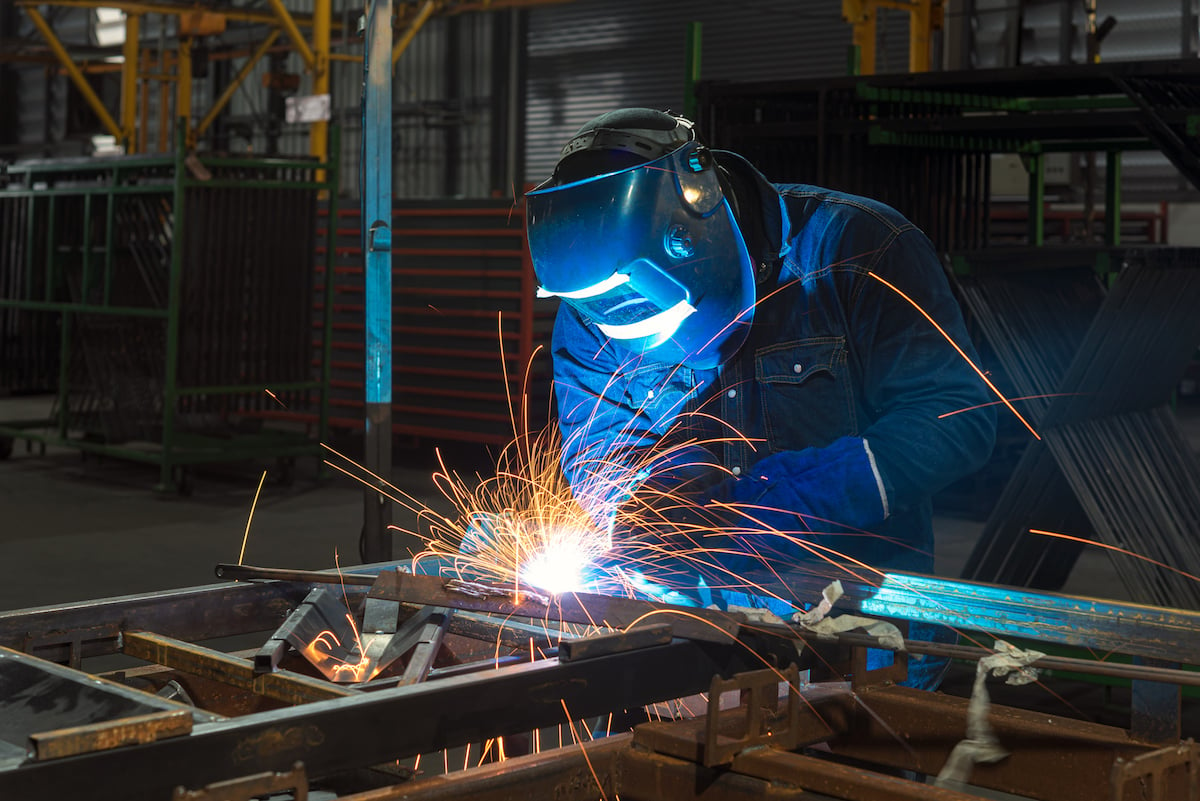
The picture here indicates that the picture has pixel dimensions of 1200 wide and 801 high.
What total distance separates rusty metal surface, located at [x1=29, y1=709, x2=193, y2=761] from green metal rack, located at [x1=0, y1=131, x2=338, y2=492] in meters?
7.12

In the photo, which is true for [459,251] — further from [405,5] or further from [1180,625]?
[1180,625]

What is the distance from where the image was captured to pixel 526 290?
9.16m

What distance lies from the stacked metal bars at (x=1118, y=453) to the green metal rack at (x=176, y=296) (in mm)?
4842

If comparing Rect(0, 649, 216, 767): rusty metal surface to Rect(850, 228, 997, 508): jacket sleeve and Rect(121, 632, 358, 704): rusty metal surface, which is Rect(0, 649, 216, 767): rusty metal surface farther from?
Rect(850, 228, 997, 508): jacket sleeve

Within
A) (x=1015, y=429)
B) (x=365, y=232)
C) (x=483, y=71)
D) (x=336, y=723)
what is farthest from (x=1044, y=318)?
(x=483, y=71)

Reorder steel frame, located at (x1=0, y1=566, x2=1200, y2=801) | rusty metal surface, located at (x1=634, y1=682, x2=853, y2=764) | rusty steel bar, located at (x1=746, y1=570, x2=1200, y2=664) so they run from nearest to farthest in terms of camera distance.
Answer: steel frame, located at (x1=0, y1=566, x2=1200, y2=801), rusty metal surface, located at (x1=634, y1=682, x2=853, y2=764), rusty steel bar, located at (x1=746, y1=570, x2=1200, y2=664)

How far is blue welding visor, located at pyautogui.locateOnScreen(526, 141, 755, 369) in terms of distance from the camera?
2023mm

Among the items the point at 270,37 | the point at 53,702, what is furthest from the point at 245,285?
the point at 270,37

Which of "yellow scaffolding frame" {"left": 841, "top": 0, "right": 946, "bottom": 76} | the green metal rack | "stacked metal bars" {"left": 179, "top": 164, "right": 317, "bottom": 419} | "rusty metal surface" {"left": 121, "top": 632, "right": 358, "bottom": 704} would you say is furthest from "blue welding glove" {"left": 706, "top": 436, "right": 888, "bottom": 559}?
"yellow scaffolding frame" {"left": 841, "top": 0, "right": 946, "bottom": 76}

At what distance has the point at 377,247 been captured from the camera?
3.90 m

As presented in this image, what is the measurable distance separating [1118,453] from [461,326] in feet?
18.1

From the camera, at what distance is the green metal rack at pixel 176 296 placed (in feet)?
28.1

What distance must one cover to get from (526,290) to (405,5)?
7.20 metres

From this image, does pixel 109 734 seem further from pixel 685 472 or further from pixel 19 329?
pixel 19 329
